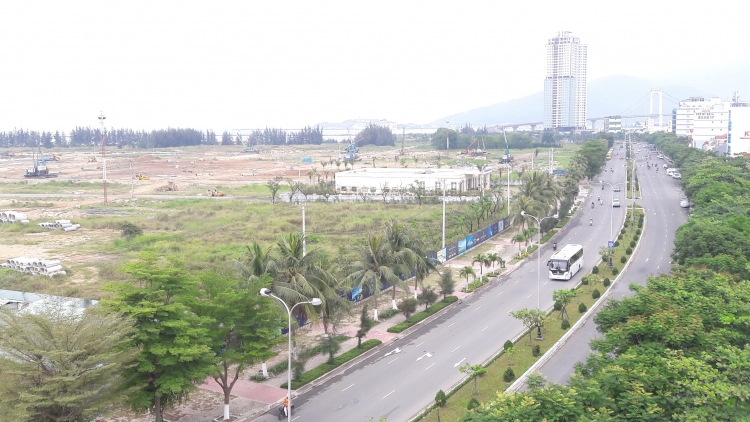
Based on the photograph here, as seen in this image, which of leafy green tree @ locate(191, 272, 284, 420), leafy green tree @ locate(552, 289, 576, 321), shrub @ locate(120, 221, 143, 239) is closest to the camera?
leafy green tree @ locate(191, 272, 284, 420)

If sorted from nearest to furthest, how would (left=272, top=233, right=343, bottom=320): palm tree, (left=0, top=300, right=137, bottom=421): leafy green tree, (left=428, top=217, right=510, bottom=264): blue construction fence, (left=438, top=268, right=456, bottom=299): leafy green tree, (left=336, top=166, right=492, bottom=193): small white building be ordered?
(left=0, top=300, right=137, bottom=421): leafy green tree, (left=272, top=233, right=343, bottom=320): palm tree, (left=438, top=268, right=456, bottom=299): leafy green tree, (left=428, top=217, right=510, bottom=264): blue construction fence, (left=336, top=166, right=492, bottom=193): small white building

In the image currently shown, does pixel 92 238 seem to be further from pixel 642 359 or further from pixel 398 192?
pixel 642 359

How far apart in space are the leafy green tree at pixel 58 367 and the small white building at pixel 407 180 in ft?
219

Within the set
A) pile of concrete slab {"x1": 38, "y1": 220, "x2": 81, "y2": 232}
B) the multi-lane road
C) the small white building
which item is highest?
the small white building

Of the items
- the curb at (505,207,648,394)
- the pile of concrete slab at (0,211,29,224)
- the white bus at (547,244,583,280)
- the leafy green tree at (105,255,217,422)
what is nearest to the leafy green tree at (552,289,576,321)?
the curb at (505,207,648,394)

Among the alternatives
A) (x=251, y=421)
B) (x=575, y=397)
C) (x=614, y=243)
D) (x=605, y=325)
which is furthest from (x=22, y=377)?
(x=614, y=243)

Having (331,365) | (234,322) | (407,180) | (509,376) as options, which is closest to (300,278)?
(234,322)

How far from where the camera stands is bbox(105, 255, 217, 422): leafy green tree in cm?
1898

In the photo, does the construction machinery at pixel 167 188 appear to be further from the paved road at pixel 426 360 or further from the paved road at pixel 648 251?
the paved road at pixel 648 251

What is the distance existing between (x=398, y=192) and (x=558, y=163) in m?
59.5

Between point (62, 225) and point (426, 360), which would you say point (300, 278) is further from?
point (62, 225)

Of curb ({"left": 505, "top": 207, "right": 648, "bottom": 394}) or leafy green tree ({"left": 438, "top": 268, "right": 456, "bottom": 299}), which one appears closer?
curb ({"left": 505, "top": 207, "right": 648, "bottom": 394})

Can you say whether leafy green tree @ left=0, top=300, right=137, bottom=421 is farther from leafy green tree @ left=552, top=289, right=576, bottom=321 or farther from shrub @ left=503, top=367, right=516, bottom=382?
leafy green tree @ left=552, top=289, right=576, bottom=321

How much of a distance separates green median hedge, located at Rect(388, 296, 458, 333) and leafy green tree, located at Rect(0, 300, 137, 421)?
52.5ft
